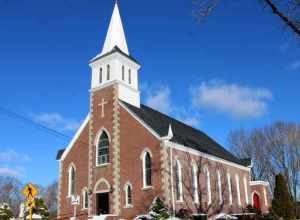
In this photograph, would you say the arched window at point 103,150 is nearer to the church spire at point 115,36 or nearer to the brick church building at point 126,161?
the brick church building at point 126,161

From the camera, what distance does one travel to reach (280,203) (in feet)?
119

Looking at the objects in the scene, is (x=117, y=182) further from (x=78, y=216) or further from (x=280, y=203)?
(x=280, y=203)

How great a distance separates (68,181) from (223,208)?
1544cm

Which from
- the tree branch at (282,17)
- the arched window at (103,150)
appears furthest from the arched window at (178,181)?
the tree branch at (282,17)

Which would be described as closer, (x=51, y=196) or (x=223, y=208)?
(x=223, y=208)

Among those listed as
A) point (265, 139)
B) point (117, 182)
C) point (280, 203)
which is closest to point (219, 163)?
point (280, 203)

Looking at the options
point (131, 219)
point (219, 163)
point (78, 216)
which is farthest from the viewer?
point (219, 163)

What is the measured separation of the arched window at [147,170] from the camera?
2962cm

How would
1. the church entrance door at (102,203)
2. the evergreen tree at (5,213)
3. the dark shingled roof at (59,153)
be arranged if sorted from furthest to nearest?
the dark shingled roof at (59,153) → the church entrance door at (102,203) → the evergreen tree at (5,213)

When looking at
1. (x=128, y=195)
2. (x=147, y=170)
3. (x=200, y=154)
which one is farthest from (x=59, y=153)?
(x=200, y=154)

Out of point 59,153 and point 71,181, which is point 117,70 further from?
point 71,181

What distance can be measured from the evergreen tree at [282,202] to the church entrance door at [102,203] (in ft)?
52.4

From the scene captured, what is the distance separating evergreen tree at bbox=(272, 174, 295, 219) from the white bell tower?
16.1m

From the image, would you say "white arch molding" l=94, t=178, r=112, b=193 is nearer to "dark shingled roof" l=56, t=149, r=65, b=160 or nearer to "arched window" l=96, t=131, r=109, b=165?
"arched window" l=96, t=131, r=109, b=165
